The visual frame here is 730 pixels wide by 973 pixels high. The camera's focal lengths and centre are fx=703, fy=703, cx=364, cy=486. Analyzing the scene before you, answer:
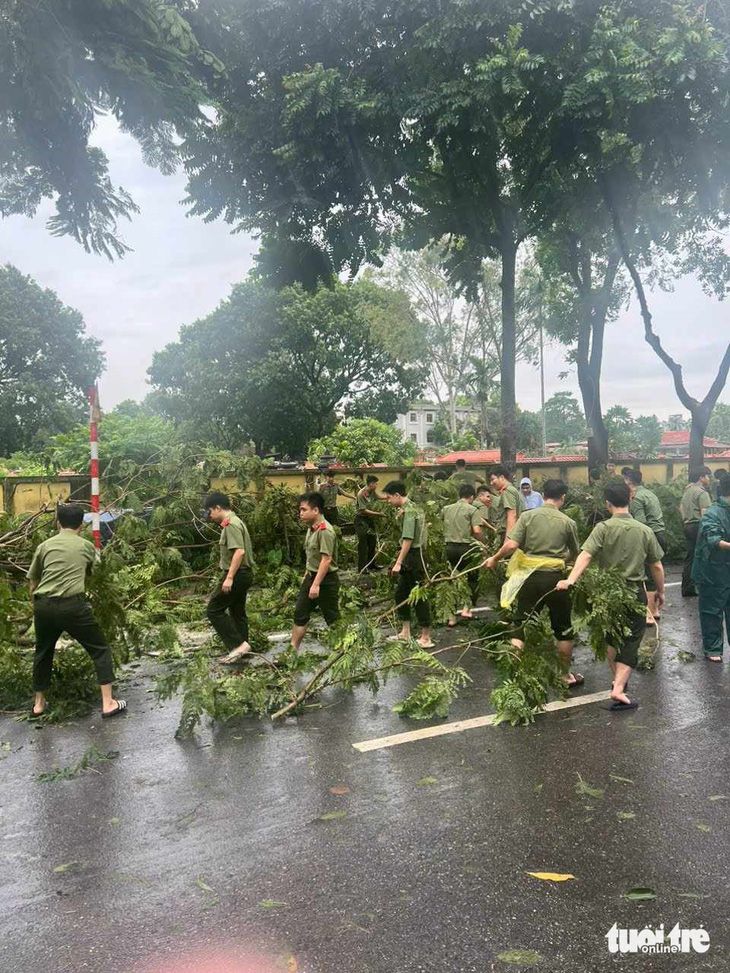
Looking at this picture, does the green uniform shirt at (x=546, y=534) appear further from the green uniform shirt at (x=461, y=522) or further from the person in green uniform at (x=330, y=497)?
the person in green uniform at (x=330, y=497)

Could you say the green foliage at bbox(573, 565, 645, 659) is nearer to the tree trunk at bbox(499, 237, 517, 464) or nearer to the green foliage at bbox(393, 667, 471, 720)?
the green foliage at bbox(393, 667, 471, 720)

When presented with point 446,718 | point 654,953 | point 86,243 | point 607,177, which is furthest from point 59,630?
point 607,177

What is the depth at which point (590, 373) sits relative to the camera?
19.1 meters

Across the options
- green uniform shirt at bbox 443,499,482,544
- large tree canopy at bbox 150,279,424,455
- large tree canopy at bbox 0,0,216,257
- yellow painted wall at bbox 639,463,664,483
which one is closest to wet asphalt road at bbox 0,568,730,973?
green uniform shirt at bbox 443,499,482,544

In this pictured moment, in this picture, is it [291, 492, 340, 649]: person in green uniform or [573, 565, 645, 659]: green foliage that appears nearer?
[573, 565, 645, 659]: green foliage

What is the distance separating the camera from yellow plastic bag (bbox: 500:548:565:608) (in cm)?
557

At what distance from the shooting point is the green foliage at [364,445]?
30.4 meters

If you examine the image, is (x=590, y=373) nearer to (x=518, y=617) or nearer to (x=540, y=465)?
(x=540, y=465)

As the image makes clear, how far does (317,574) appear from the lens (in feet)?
21.8

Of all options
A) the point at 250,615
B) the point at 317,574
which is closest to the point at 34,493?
the point at 250,615

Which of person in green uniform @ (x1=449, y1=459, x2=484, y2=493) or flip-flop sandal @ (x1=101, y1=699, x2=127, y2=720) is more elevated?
person in green uniform @ (x1=449, y1=459, x2=484, y2=493)

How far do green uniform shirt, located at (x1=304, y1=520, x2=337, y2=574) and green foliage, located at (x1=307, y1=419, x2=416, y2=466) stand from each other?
20.2m

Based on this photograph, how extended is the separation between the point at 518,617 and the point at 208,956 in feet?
12.0

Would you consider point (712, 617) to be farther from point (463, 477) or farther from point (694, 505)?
point (463, 477)
